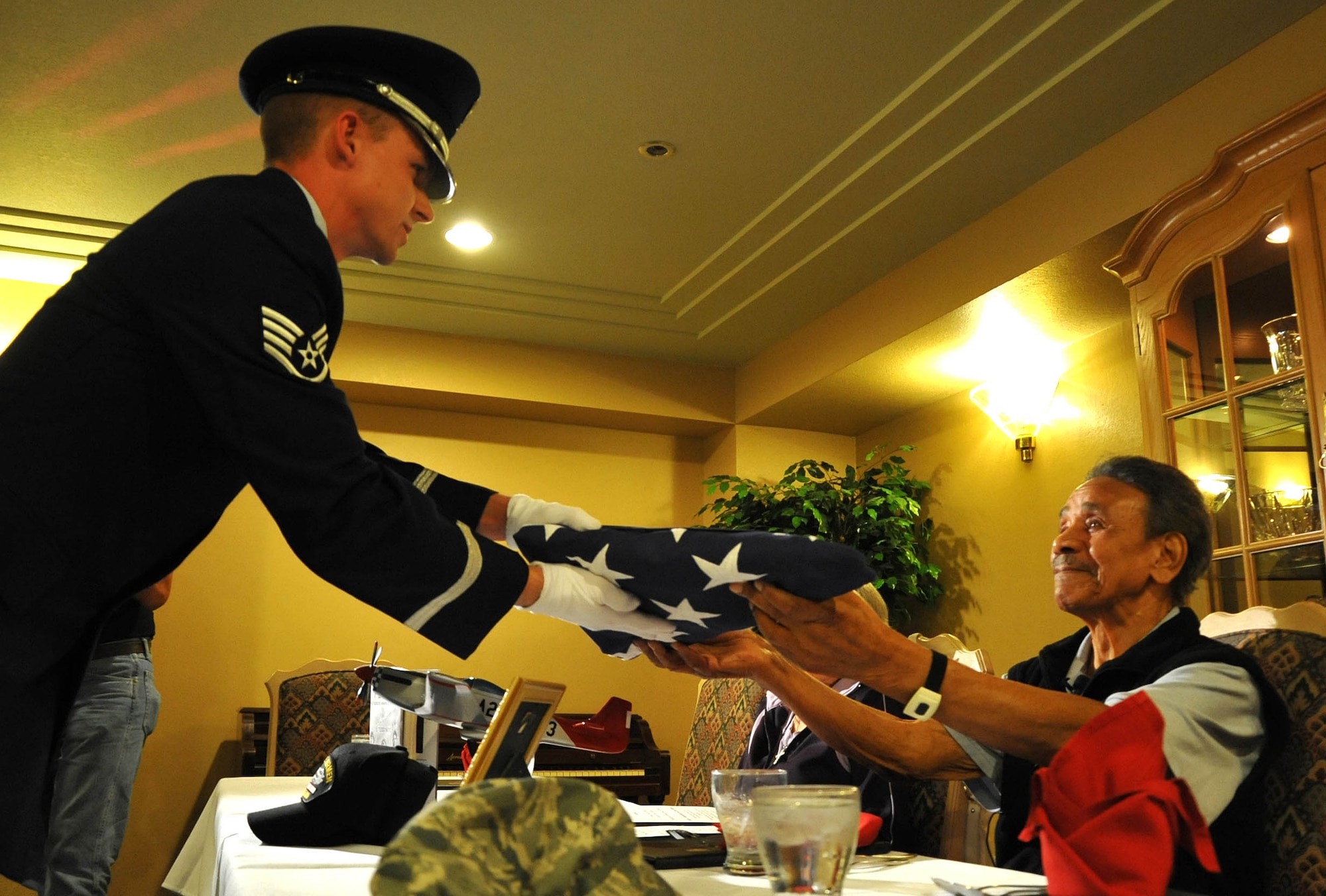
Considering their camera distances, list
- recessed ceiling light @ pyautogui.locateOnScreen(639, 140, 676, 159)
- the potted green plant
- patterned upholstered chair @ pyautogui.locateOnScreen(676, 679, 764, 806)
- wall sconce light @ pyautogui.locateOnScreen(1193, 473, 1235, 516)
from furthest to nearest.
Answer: the potted green plant
recessed ceiling light @ pyautogui.locateOnScreen(639, 140, 676, 159)
wall sconce light @ pyautogui.locateOnScreen(1193, 473, 1235, 516)
patterned upholstered chair @ pyautogui.locateOnScreen(676, 679, 764, 806)

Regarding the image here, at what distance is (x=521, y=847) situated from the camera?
61 cm

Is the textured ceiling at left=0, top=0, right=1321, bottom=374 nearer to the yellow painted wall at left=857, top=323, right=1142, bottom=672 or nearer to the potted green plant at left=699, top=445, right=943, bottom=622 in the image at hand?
the yellow painted wall at left=857, top=323, right=1142, bottom=672

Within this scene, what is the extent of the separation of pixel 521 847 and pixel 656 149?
3.45 metres

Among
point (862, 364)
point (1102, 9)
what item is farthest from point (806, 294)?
point (1102, 9)

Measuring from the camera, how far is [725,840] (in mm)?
1297

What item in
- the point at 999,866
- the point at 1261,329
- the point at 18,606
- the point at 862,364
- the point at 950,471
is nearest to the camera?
the point at 18,606

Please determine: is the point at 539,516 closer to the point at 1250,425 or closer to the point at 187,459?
the point at 187,459

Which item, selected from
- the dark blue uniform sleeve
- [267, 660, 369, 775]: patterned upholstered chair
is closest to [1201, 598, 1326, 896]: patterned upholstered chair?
the dark blue uniform sleeve

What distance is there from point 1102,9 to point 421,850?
3.12m

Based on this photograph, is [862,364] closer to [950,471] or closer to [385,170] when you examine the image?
[950,471]

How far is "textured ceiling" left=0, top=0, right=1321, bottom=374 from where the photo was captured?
122 inches

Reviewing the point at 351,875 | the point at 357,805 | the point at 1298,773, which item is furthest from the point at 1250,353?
the point at 351,875

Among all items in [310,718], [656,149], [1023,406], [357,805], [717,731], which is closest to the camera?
[357,805]

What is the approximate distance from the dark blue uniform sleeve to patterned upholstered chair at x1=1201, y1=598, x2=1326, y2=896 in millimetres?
903
